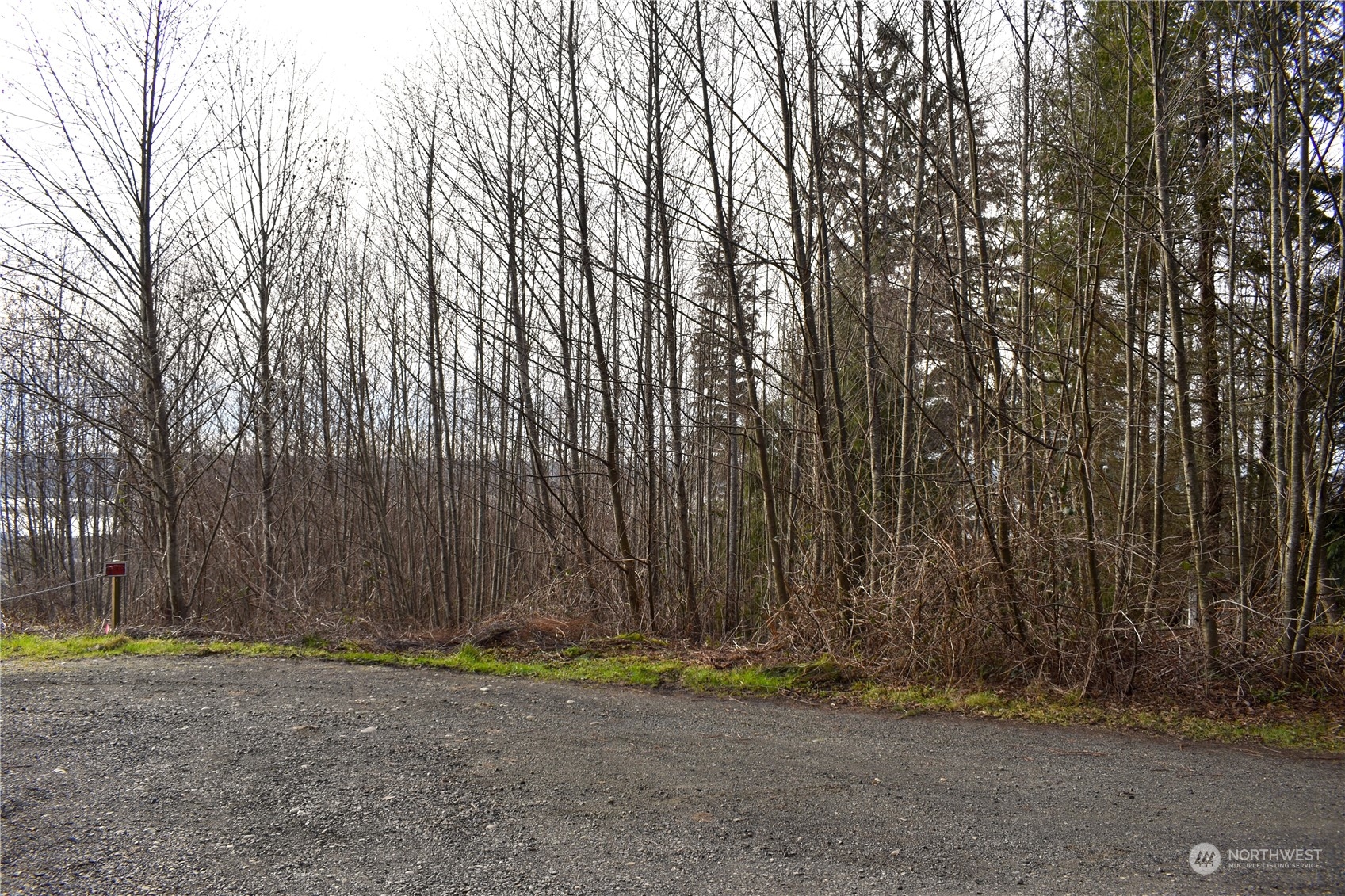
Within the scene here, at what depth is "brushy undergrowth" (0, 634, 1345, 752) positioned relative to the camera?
4.98 metres

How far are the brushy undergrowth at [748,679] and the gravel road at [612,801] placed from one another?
33 cm

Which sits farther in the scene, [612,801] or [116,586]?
[116,586]

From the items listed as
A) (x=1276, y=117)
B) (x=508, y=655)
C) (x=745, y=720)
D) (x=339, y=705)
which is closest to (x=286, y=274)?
(x=508, y=655)

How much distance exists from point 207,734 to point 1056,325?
848 cm

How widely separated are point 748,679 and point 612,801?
107 inches

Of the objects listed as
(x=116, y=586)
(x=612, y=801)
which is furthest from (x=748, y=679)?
(x=116, y=586)

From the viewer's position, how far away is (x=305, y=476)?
15.9m

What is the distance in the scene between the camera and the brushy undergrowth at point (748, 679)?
4.98 metres

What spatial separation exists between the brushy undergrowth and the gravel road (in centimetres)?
33

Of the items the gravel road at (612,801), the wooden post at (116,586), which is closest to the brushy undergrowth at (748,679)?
the gravel road at (612,801)

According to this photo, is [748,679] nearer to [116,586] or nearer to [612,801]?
[612,801]

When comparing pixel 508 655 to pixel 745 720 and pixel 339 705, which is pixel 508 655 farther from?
pixel 745 720

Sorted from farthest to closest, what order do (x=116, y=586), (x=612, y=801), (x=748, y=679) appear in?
(x=116, y=586)
(x=748, y=679)
(x=612, y=801)

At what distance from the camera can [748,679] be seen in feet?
20.5
